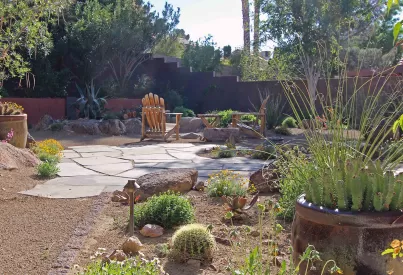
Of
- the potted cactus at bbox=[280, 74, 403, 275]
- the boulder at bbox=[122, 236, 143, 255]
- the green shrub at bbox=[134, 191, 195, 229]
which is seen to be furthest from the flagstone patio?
the potted cactus at bbox=[280, 74, 403, 275]

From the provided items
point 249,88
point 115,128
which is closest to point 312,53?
point 249,88

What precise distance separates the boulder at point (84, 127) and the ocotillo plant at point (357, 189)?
11.4 m

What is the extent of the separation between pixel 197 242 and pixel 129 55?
648 inches

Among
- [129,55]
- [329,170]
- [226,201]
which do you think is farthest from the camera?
[129,55]

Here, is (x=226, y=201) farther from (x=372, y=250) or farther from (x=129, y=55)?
(x=129, y=55)

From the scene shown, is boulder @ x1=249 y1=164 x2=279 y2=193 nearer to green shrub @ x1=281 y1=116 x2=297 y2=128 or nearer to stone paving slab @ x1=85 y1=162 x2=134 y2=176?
stone paving slab @ x1=85 y1=162 x2=134 y2=176

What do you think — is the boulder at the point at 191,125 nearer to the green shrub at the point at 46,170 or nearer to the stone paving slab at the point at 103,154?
the stone paving slab at the point at 103,154

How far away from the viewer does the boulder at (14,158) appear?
6.57 m

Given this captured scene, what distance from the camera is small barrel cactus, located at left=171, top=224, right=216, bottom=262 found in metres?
3.14

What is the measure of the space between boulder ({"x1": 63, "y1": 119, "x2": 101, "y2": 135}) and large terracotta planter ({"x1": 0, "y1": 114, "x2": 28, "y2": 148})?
206 inches

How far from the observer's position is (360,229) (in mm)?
2209

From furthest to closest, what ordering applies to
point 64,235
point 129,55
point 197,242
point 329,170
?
1. point 129,55
2. point 64,235
3. point 197,242
4. point 329,170

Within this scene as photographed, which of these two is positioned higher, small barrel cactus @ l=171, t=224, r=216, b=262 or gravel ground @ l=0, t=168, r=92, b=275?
small barrel cactus @ l=171, t=224, r=216, b=262

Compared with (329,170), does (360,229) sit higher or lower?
lower
